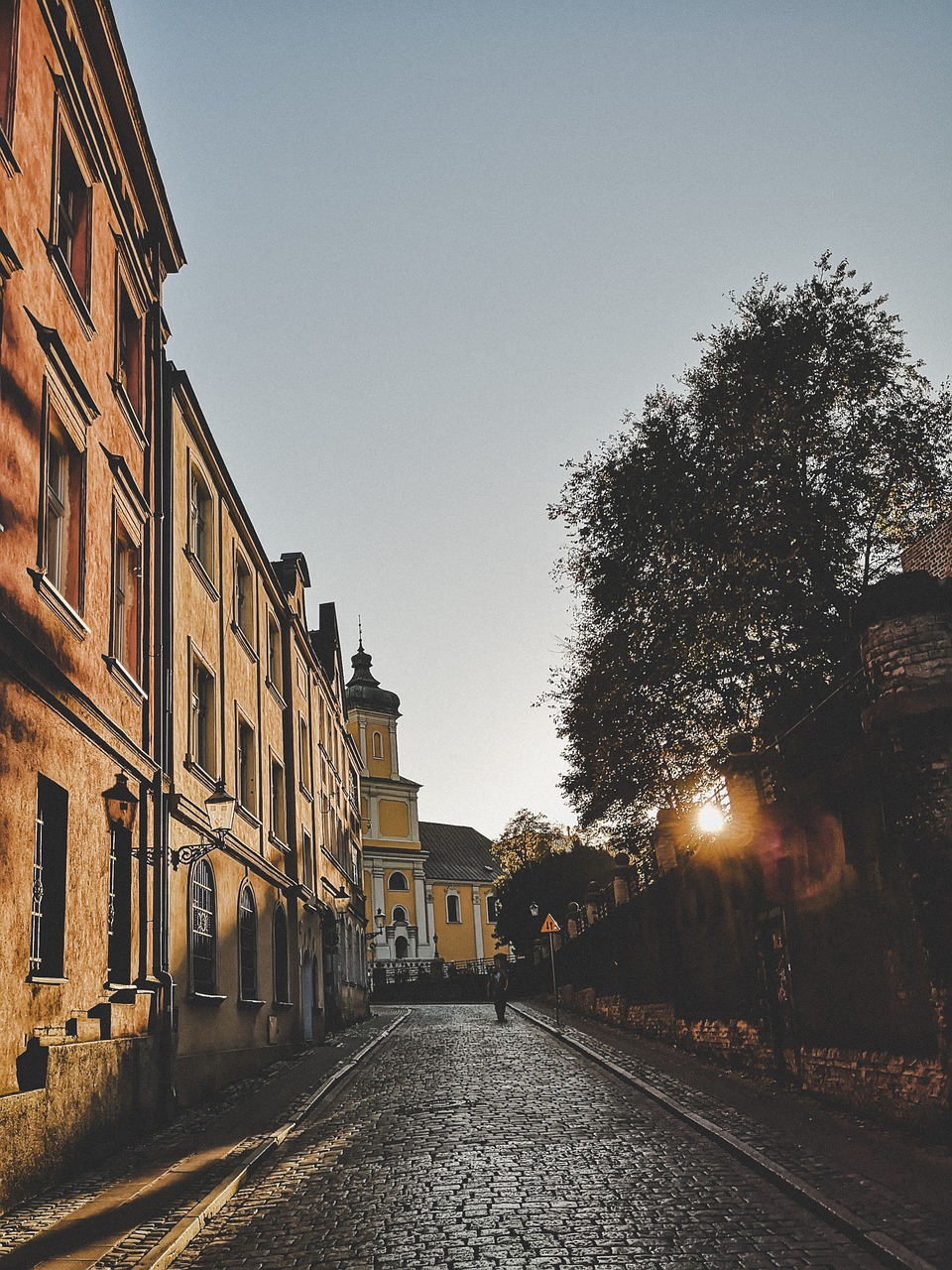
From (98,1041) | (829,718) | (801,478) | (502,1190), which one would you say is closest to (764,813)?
(829,718)

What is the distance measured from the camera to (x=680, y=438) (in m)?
24.8

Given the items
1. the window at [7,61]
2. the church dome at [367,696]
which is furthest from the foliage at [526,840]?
the window at [7,61]

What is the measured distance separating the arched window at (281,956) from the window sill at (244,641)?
5047 millimetres

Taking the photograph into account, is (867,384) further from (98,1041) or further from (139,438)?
(98,1041)

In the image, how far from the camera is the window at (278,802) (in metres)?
24.1

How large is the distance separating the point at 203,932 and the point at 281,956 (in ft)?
23.0

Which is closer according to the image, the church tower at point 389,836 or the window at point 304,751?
the window at point 304,751

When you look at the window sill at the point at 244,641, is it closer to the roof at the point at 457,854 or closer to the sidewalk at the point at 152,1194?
the sidewalk at the point at 152,1194

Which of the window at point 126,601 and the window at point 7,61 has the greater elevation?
the window at point 7,61

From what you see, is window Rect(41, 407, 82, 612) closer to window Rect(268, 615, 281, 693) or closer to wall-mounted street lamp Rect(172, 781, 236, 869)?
wall-mounted street lamp Rect(172, 781, 236, 869)

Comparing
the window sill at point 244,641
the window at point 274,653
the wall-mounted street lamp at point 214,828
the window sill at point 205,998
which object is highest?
the window at point 274,653

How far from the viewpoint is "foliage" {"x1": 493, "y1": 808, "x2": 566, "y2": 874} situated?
67.9 m

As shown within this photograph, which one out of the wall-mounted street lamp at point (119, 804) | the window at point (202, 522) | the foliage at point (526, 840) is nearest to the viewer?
the wall-mounted street lamp at point (119, 804)

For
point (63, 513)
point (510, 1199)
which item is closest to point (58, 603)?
point (63, 513)
